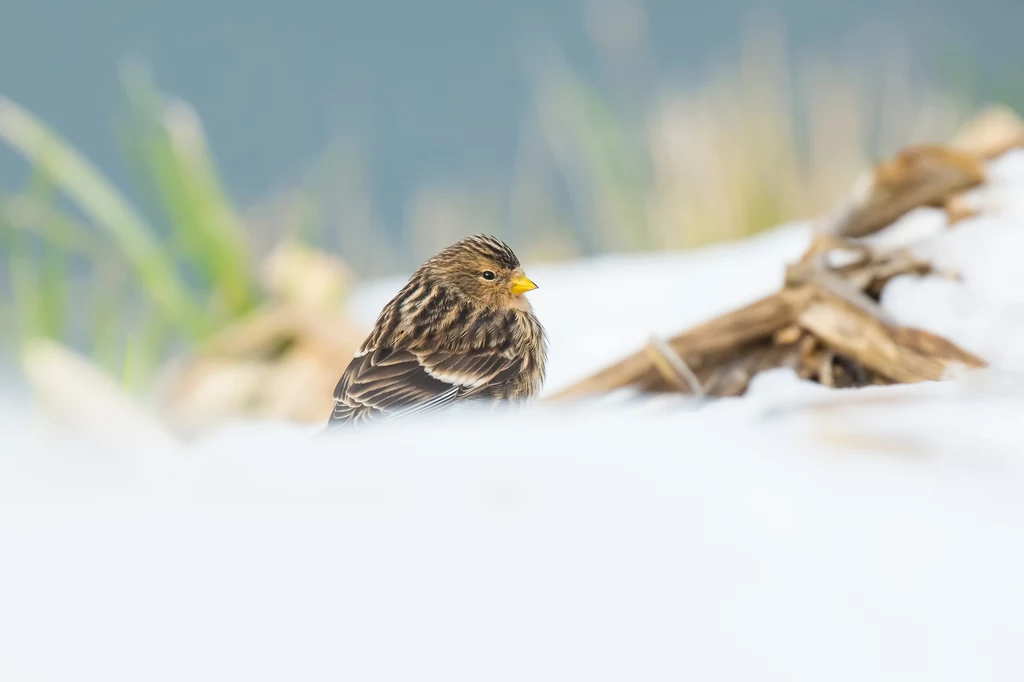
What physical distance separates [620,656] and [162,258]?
88.6 inches

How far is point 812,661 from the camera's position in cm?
67

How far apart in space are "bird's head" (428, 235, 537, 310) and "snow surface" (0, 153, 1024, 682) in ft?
1.63

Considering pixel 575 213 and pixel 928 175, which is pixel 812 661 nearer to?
pixel 928 175

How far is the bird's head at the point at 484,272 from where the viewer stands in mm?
1424

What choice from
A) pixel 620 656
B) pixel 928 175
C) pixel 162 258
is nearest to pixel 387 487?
pixel 620 656

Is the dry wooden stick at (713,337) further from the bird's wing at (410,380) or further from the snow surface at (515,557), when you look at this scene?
the snow surface at (515,557)

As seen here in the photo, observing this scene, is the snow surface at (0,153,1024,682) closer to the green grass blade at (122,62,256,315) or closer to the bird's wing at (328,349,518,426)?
the bird's wing at (328,349,518,426)

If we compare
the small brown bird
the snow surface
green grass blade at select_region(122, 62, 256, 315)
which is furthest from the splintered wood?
green grass blade at select_region(122, 62, 256, 315)

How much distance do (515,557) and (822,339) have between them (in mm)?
816

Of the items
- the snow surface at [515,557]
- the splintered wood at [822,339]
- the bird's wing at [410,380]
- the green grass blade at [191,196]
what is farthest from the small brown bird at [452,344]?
the green grass blade at [191,196]

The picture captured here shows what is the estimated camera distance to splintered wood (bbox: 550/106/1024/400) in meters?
1.37

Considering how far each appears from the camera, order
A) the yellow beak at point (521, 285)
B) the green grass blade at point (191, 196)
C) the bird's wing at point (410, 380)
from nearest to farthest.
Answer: the bird's wing at point (410, 380), the yellow beak at point (521, 285), the green grass blade at point (191, 196)

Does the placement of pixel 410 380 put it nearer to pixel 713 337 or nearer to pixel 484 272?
pixel 484 272

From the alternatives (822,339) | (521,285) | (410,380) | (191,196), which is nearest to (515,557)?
(410,380)
